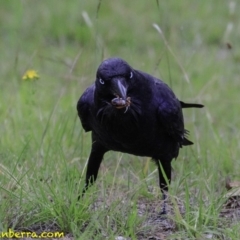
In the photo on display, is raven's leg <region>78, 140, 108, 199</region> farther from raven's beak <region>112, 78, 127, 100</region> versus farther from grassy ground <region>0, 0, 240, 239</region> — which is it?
raven's beak <region>112, 78, 127, 100</region>

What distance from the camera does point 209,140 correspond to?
5.62 m

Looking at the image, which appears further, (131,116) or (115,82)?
(131,116)

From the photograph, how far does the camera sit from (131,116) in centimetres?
385

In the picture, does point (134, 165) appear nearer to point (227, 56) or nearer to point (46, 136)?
point (46, 136)

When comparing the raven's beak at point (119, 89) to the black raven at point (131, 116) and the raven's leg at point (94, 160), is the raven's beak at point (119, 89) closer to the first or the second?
the black raven at point (131, 116)

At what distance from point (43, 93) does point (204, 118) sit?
1.52 m

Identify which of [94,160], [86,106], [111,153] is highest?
[86,106]

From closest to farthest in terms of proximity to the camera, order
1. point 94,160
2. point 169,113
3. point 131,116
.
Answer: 1. point 131,116
2. point 169,113
3. point 94,160

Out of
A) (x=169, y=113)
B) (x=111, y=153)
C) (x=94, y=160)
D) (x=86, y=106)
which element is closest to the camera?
(x=169, y=113)

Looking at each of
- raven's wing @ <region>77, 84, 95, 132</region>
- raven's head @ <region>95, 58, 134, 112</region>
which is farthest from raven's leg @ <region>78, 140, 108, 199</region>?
raven's head @ <region>95, 58, 134, 112</region>

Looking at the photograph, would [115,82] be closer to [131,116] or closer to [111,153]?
[131,116]

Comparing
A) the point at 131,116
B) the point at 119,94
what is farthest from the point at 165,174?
the point at 119,94

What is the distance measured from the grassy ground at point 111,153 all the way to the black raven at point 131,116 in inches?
7.8

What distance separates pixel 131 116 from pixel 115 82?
243 mm
